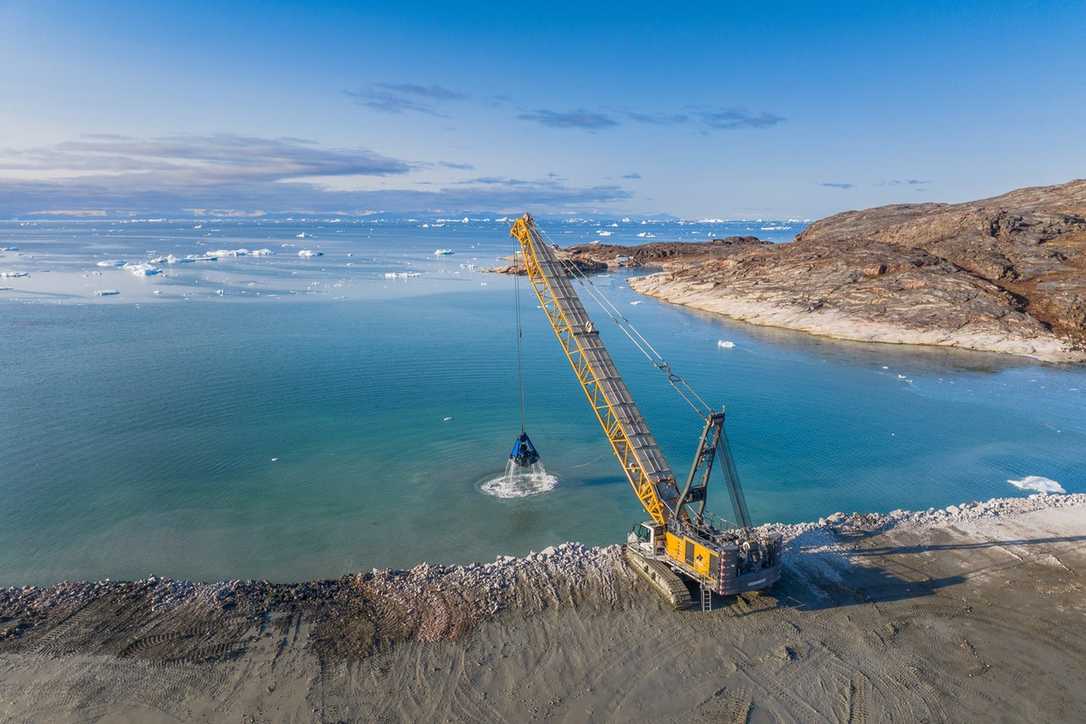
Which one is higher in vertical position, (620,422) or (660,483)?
(620,422)

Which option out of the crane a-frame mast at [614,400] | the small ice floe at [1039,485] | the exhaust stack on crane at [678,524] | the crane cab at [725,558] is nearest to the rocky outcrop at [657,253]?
the small ice floe at [1039,485]

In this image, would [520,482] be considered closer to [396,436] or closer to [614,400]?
[614,400]

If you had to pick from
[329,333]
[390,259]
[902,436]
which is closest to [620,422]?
[902,436]

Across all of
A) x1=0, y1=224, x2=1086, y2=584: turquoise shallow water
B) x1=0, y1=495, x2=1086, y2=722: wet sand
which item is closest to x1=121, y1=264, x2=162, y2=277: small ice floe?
x1=0, y1=224, x2=1086, y2=584: turquoise shallow water

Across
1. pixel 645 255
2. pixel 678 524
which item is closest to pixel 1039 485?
pixel 678 524

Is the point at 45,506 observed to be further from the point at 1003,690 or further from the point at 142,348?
the point at 1003,690

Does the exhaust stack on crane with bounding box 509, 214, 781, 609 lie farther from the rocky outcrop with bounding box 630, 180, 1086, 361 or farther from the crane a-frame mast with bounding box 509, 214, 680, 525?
the rocky outcrop with bounding box 630, 180, 1086, 361
